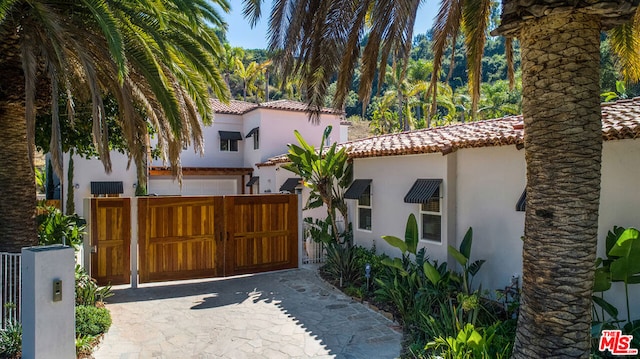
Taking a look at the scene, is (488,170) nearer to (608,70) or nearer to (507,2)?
(507,2)

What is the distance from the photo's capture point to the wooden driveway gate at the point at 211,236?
12266 mm

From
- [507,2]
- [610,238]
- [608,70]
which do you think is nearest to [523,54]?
[507,2]

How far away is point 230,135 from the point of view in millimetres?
28141

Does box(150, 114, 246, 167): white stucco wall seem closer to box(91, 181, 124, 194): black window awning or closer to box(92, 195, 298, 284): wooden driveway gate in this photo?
box(91, 181, 124, 194): black window awning

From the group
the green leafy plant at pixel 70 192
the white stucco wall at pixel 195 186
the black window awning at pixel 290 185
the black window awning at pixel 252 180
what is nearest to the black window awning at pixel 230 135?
the white stucco wall at pixel 195 186

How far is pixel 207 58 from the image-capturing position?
9562mm

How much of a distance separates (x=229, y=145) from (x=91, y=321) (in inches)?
836

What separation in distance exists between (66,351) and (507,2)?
8200mm

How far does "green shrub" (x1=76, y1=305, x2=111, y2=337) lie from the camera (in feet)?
25.8

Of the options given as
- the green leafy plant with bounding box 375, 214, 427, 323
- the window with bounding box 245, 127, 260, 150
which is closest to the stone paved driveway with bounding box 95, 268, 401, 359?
the green leafy plant with bounding box 375, 214, 427, 323

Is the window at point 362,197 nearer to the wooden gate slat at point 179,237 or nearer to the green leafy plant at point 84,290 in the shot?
the wooden gate slat at point 179,237

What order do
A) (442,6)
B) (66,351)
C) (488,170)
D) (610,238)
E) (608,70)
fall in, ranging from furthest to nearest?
1. (608,70)
2. (488,170)
3. (442,6)
4. (610,238)
5. (66,351)

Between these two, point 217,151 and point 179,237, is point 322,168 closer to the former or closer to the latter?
point 179,237

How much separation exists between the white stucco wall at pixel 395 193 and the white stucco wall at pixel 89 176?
14.7 metres
